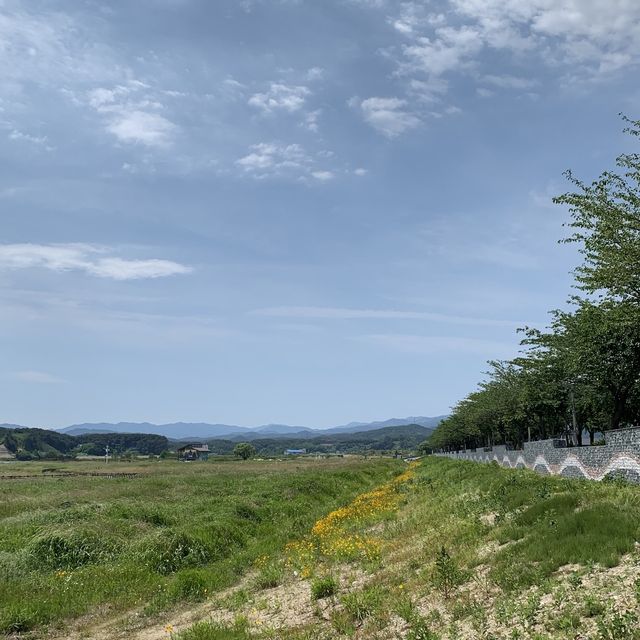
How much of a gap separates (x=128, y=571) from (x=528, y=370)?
3734cm

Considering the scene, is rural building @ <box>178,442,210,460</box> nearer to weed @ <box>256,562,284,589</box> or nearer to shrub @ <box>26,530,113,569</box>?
shrub @ <box>26,530,113,569</box>

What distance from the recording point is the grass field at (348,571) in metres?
8.67

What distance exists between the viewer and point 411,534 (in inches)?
675

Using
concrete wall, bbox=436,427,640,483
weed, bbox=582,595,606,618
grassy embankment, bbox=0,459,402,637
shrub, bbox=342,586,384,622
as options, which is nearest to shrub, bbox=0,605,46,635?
grassy embankment, bbox=0,459,402,637

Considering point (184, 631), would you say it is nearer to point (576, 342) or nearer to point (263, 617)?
point (263, 617)

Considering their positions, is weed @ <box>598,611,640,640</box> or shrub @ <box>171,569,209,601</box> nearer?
weed @ <box>598,611,640,640</box>

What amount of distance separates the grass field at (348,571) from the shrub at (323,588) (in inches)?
1.0

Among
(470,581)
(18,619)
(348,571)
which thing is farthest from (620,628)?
(18,619)

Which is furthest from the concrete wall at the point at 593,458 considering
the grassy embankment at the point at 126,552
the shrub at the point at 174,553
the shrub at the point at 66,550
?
the shrub at the point at 66,550

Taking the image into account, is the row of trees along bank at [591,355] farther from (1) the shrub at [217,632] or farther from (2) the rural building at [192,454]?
(2) the rural building at [192,454]

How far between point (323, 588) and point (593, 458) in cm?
1748

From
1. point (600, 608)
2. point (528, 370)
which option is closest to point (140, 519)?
point (600, 608)

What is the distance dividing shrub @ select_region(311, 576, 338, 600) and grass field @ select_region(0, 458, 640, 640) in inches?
1.0

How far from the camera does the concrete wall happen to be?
67.6ft
